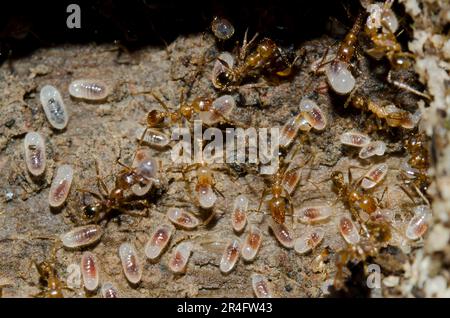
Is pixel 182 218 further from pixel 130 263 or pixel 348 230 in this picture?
pixel 348 230

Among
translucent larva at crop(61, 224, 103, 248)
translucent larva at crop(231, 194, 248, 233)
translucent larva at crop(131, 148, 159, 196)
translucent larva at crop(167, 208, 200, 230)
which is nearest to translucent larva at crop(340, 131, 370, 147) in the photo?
translucent larva at crop(231, 194, 248, 233)

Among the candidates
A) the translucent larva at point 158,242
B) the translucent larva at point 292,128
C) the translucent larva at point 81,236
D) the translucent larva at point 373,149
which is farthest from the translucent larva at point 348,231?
the translucent larva at point 81,236

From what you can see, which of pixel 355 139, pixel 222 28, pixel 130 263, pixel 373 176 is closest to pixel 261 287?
pixel 130 263

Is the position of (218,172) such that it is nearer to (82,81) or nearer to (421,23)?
(82,81)

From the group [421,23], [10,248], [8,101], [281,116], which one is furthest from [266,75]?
[10,248]

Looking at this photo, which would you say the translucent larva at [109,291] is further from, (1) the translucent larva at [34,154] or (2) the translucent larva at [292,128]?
(2) the translucent larva at [292,128]

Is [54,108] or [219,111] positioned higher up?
[54,108]
